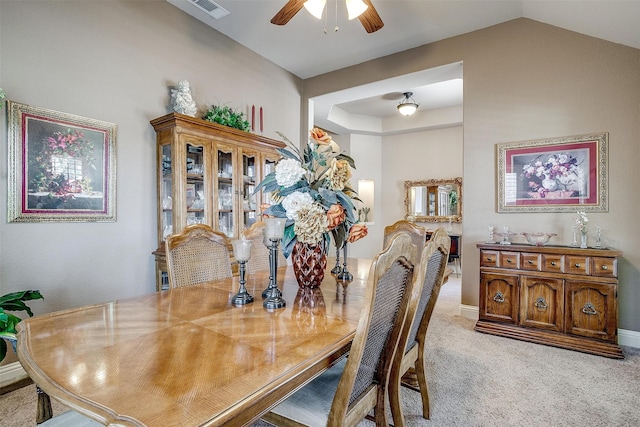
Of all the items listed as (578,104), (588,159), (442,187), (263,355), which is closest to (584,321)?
(588,159)

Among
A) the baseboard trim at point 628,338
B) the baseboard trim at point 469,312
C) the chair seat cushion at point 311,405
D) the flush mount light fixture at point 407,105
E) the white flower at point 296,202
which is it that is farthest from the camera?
the flush mount light fixture at point 407,105

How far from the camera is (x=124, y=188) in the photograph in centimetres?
269

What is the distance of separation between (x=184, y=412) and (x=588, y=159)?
375 cm

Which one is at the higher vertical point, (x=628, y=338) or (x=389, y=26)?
(x=389, y=26)

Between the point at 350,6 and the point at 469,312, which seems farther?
the point at 469,312

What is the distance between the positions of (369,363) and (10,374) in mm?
2446

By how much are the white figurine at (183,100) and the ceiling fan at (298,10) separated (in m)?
1.03

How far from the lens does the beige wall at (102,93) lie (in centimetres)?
213

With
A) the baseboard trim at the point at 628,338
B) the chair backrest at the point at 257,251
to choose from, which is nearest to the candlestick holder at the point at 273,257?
the chair backrest at the point at 257,251

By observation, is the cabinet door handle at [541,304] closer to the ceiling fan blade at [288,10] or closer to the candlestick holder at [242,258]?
the candlestick holder at [242,258]

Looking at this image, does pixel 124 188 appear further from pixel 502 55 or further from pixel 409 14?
pixel 502 55

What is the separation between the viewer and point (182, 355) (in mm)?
907

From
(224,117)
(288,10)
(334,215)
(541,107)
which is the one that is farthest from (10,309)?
(541,107)

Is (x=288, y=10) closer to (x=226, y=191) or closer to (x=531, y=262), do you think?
(x=226, y=191)
